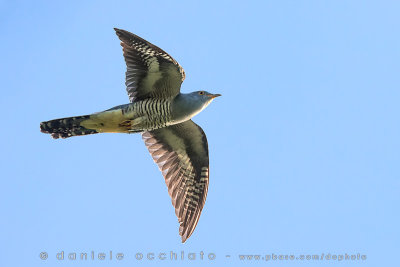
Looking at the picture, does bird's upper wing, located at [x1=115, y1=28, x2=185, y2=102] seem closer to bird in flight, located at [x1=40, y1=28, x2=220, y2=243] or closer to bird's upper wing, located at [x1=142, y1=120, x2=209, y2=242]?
bird in flight, located at [x1=40, y1=28, x2=220, y2=243]

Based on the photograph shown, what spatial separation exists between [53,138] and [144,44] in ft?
7.06

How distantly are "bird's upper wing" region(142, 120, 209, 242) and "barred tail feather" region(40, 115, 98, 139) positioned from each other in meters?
1.39

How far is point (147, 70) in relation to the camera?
8.68 metres

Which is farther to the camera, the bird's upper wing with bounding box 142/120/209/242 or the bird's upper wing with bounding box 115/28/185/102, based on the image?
the bird's upper wing with bounding box 142/120/209/242

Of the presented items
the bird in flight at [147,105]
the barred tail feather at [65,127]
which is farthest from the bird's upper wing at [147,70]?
the barred tail feather at [65,127]

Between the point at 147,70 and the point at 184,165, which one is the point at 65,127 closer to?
the point at 147,70

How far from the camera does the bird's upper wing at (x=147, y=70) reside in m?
8.38

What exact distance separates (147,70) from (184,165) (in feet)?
7.08

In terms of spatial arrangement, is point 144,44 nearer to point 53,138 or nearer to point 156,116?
point 156,116

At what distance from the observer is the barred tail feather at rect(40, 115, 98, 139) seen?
337 inches

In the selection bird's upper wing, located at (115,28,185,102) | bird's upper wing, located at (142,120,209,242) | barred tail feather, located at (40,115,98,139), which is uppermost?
bird's upper wing, located at (115,28,185,102)

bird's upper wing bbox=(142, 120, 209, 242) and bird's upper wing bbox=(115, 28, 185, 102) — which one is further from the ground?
bird's upper wing bbox=(115, 28, 185, 102)

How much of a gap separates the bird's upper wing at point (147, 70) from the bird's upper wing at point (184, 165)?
94cm

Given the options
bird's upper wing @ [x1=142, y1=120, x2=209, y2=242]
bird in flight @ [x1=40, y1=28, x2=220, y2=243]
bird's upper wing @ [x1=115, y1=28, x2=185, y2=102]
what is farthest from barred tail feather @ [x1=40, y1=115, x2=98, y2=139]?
bird's upper wing @ [x1=142, y1=120, x2=209, y2=242]
